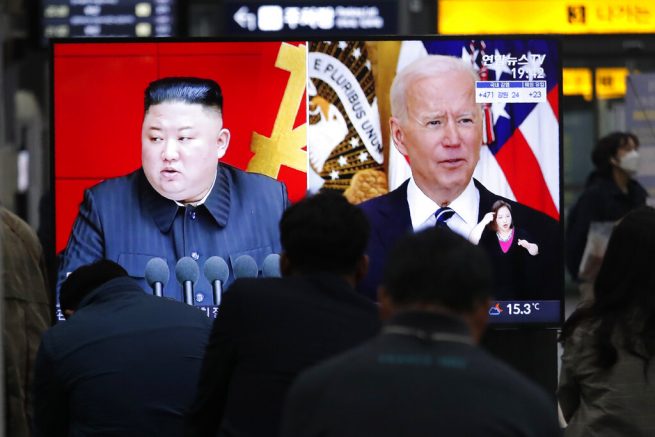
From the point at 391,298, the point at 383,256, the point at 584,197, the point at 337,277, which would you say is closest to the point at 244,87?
the point at 383,256

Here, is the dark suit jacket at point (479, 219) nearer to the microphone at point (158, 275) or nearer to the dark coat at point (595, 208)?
the microphone at point (158, 275)

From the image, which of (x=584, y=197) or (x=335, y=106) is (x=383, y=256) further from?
(x=584, y=197)

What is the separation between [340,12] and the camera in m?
12.1

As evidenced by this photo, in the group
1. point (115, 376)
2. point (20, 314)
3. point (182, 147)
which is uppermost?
point (182, 147)

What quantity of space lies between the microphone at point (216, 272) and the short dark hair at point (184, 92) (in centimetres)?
62

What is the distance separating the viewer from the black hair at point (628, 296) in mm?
4805

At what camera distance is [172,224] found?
19.4 ft

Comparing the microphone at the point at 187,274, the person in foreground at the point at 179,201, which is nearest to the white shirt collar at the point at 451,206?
the person in foreground at the point at 179,201

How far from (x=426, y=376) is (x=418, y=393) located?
4 cm

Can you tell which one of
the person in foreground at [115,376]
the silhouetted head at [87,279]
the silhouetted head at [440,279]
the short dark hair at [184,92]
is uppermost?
the short dark hair at [184,92]

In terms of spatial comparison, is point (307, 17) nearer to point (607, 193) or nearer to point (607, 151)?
point (607, 151)

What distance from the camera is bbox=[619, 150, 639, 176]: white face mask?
32.3 feet

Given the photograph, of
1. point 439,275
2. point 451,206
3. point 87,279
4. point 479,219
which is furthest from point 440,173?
point 439,275

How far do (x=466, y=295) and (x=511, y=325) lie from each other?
3303 millimetres
